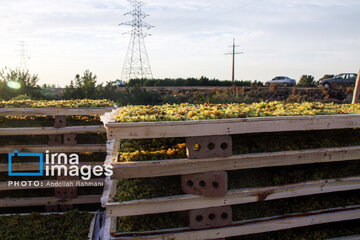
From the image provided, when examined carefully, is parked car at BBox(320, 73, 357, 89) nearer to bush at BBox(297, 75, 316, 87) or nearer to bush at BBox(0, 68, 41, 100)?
bush at BBox(297, 75, 316, 87)

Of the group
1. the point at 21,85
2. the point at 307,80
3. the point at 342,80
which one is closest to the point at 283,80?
the point at 307,80

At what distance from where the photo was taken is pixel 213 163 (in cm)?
313

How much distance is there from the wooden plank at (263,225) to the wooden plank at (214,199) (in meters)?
0.25

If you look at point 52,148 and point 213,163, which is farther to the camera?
point 52,148

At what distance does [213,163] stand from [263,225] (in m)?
0.95

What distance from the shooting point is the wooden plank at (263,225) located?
3.16 m

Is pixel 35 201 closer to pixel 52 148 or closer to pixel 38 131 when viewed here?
pixel 52 148

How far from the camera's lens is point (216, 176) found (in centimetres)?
315

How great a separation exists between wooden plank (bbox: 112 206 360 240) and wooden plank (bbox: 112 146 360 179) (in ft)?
2.09

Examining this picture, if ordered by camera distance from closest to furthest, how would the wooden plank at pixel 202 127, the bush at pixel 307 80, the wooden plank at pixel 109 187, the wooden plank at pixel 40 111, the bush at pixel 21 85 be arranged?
the wooden plank at pixel 202 127, the wooden plank at pixel 109 187, the wooden plank at pixel 40 111, the bush at pixel 21 85, the bush at pixel 307 80

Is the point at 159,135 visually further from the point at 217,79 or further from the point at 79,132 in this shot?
the point at 217,79

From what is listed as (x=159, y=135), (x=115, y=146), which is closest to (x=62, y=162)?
(x=115, y=146)

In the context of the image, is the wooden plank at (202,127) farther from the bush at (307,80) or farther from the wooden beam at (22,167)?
the bush at (307,80)

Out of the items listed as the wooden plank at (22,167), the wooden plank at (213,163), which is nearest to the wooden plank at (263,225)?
the wooden plank at (213,163)
